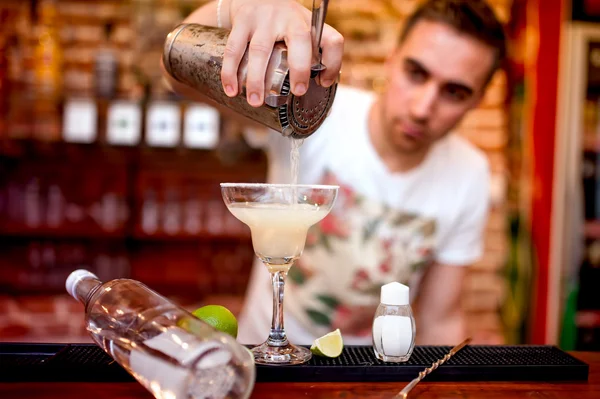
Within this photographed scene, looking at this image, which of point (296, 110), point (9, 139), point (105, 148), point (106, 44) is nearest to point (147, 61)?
point (106, 44)

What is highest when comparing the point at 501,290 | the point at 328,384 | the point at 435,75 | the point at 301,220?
the point at 435,75

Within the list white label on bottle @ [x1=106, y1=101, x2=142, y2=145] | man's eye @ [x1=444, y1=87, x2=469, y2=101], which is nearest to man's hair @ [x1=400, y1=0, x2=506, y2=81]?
man's eye @ [x1=444, y1=87, x2=469, y2=101]

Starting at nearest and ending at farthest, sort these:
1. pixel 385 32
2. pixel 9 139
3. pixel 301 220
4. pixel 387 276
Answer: pixel 301 220
pixel 387 276
pixel 9 139
pixel 385 32

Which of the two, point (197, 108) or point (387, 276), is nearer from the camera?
point (387, 276)

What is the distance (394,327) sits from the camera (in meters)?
1.11

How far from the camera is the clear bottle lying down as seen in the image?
2.67 feet

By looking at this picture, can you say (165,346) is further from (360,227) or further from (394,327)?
(360,227)

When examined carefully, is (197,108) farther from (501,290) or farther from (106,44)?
(501,290)

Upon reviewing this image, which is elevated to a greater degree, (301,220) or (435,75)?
(435,75)

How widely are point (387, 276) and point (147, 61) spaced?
2.36 metres

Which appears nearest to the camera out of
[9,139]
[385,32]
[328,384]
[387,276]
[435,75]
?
[328,384]

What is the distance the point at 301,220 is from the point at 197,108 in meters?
2.71

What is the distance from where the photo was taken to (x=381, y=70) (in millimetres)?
3920

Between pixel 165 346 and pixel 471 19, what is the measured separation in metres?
1.37
